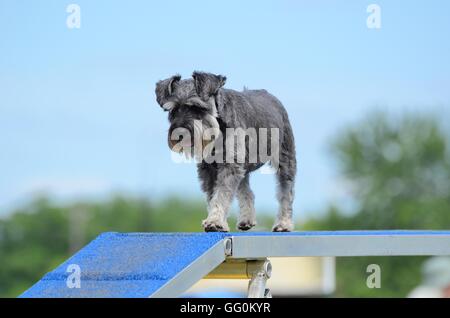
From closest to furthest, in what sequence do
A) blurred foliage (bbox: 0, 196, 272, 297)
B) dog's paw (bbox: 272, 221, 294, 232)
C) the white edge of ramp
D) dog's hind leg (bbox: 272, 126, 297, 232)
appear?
the white edge of ramp, dog's paw (bbox: 272, 221, 294, 232), dog's hind leg (bbox: 272, 126, 297, 232), blurred foliage (bbox: 0, 196, 272, 297)

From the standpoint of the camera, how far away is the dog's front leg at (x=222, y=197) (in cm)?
822

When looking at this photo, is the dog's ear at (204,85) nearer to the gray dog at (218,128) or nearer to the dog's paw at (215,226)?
the gray dog at (218,128)

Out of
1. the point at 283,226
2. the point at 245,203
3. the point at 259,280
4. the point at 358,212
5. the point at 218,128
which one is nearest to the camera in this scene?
the point at 259,280

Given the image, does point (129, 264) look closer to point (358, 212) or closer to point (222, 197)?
point (222, 197)

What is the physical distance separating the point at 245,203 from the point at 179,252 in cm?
212

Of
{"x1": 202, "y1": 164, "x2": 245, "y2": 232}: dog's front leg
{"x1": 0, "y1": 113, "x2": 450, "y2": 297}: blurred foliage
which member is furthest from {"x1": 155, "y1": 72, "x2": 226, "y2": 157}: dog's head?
{"x1": 0, "y1": 113, "x2": 450, "y2": 297}: blurred foliage

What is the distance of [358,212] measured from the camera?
51.3 metres

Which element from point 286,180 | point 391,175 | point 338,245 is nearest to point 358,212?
point 391,175

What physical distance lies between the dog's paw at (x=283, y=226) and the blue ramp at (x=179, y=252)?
1.02 metres

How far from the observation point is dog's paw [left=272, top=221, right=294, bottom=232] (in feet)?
30.0

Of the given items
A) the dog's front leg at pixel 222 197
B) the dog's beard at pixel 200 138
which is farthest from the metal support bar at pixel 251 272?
the dog's beard at pixel 200 138

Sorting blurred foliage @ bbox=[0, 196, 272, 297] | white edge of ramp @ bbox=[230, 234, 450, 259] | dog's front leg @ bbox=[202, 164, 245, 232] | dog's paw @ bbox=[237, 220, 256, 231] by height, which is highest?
dog's front leg @ bbox=[202, 164, 245, 232]

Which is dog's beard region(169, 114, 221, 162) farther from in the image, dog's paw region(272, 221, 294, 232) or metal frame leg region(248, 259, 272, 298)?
dog's paw region(272, 221, 294, 232)

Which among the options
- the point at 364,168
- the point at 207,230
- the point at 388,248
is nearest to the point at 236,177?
the point at 207,230
